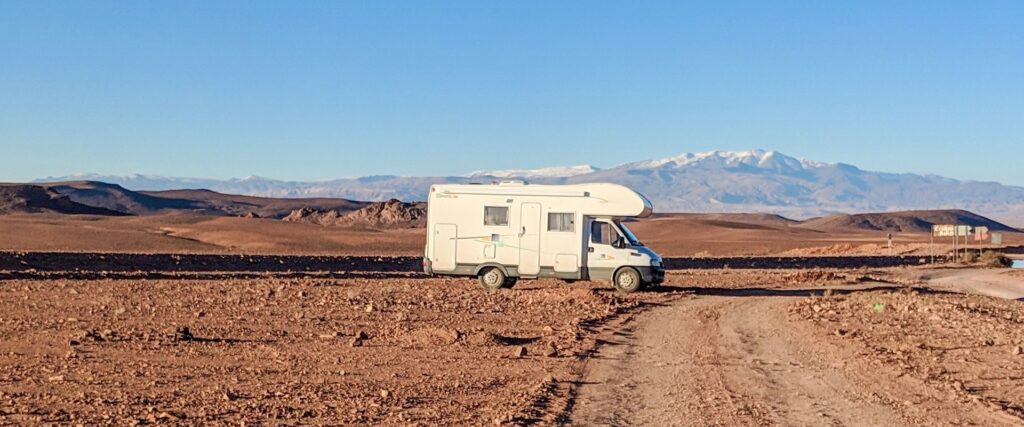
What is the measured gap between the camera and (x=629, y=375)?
1249 cm

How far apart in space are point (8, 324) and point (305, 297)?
673 centimetres

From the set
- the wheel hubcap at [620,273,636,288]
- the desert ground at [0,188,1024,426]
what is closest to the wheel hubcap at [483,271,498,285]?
the desert ground at [0,188,1024,426]

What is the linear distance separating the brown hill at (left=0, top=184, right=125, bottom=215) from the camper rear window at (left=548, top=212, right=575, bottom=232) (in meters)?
87.0

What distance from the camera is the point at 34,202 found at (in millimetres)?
106938

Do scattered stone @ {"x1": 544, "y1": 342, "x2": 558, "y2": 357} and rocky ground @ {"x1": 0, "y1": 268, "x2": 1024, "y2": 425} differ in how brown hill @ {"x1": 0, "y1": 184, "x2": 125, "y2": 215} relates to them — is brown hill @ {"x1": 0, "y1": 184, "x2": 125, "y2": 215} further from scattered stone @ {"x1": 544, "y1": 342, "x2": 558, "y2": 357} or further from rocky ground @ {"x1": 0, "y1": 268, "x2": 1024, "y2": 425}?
scattered stone @ {"x1": 544, "y1": 342, "x2": 558, "y2": 357}

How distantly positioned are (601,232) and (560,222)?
991 millimetres

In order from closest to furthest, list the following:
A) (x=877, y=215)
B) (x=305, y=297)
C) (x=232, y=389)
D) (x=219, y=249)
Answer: (x=232, y=389), (x=305, y=297), (x=219, y=249), (x=877, y=215)

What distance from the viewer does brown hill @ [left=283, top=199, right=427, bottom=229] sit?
10400cm

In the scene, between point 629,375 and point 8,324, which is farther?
point 8,324

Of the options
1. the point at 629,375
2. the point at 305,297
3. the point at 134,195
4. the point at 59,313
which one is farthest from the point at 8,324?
the point at 134,195

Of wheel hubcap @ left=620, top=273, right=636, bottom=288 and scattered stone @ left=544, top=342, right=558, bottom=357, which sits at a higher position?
wheel hubcap @ left=620, top=273, right=636, bottom=288

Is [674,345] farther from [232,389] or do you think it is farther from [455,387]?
[232,389]

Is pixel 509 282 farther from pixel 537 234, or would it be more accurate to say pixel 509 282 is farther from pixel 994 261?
pixel 994 261

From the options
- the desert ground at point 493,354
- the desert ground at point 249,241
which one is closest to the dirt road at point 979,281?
the desert ground at point 493,354
